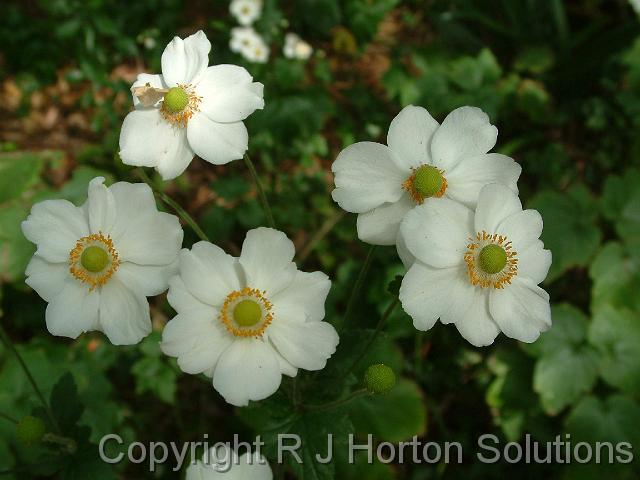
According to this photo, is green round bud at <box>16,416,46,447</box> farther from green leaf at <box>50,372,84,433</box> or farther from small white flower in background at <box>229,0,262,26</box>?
small white flower in background at <box>229,0,262,26</box>

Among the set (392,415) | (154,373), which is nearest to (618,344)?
(392,415)

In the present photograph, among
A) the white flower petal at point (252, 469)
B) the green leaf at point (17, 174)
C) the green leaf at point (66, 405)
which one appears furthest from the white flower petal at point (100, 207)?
the green leaf at point (17, 174)

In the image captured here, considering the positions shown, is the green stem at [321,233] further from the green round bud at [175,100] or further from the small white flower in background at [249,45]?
the green round bud at [175,100]

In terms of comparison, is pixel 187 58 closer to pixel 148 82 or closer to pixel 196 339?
pixel 148 82

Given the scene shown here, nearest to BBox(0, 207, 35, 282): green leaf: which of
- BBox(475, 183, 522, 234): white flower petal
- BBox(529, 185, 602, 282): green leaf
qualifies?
BBox(475, 183, 522, 234): white flower petal

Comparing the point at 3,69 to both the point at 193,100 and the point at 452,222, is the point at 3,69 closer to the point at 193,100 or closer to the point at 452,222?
the point at 193,100

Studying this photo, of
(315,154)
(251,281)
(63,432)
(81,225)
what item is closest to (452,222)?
(251,281)

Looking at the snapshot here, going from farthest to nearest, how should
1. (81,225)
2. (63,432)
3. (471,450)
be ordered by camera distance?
(471,450) → (63,432) → (81,225)
